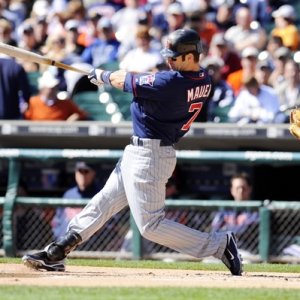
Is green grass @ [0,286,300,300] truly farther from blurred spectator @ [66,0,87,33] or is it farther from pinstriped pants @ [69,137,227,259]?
blurred spectator @ [66,0,87,33]

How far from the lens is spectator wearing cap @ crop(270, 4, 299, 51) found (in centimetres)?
1036

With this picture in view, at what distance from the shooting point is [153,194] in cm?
546

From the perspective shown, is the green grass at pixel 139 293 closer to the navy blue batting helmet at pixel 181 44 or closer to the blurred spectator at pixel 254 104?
the navy blue batting helmet at pixel 181 44

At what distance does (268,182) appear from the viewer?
8.92 meters

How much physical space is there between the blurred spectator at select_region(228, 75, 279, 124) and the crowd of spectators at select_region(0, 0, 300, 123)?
0.04 feet

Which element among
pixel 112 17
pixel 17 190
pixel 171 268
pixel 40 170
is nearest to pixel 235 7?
pixel 112 17

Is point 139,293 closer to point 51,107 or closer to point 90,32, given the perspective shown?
point 51,107

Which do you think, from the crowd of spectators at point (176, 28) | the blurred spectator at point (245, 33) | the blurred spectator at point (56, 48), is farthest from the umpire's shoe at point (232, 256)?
the blurred spectator at point (56, 48)

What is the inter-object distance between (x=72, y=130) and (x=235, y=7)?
12.5ft

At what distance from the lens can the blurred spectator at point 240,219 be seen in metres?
7.65

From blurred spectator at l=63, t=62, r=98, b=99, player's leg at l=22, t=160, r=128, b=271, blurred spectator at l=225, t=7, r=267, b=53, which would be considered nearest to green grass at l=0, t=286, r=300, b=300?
player's leg at l=22, t=160, r=128, b=271

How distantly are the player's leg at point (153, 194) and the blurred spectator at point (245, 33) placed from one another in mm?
5104

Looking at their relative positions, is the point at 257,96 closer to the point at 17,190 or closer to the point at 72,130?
the point at 72,130

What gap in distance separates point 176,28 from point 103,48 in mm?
1003
